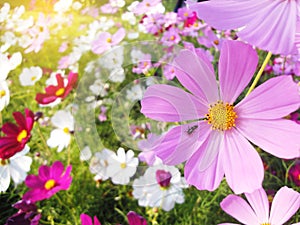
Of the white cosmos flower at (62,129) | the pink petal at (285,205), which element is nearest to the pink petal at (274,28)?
the pink petal at (285,205)

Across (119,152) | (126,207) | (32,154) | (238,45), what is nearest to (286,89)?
(238,45)

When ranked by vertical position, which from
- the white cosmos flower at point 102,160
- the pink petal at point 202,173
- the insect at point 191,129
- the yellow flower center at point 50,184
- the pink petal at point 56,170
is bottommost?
the yellow flower center at point 50,184

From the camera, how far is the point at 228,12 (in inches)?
7.6

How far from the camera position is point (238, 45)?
213 mm

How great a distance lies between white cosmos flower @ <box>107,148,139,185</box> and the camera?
1.04 feet

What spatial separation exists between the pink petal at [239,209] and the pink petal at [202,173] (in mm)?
38

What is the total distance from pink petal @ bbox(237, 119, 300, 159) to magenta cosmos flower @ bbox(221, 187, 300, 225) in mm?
37

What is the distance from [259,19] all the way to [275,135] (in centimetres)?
7

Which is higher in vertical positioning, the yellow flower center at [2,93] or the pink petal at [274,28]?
the pink petal at [274,28]

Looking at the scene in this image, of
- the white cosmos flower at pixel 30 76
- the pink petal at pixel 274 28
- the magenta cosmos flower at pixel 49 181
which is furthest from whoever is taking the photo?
the white cosmos flower at pixel 30 76

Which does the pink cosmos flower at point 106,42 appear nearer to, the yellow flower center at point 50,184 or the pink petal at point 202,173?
the yellow flower center at point 50,184

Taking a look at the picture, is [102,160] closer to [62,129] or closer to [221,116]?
[221,116]

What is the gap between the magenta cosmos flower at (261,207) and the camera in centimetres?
25

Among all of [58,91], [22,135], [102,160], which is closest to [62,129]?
[58,91]
